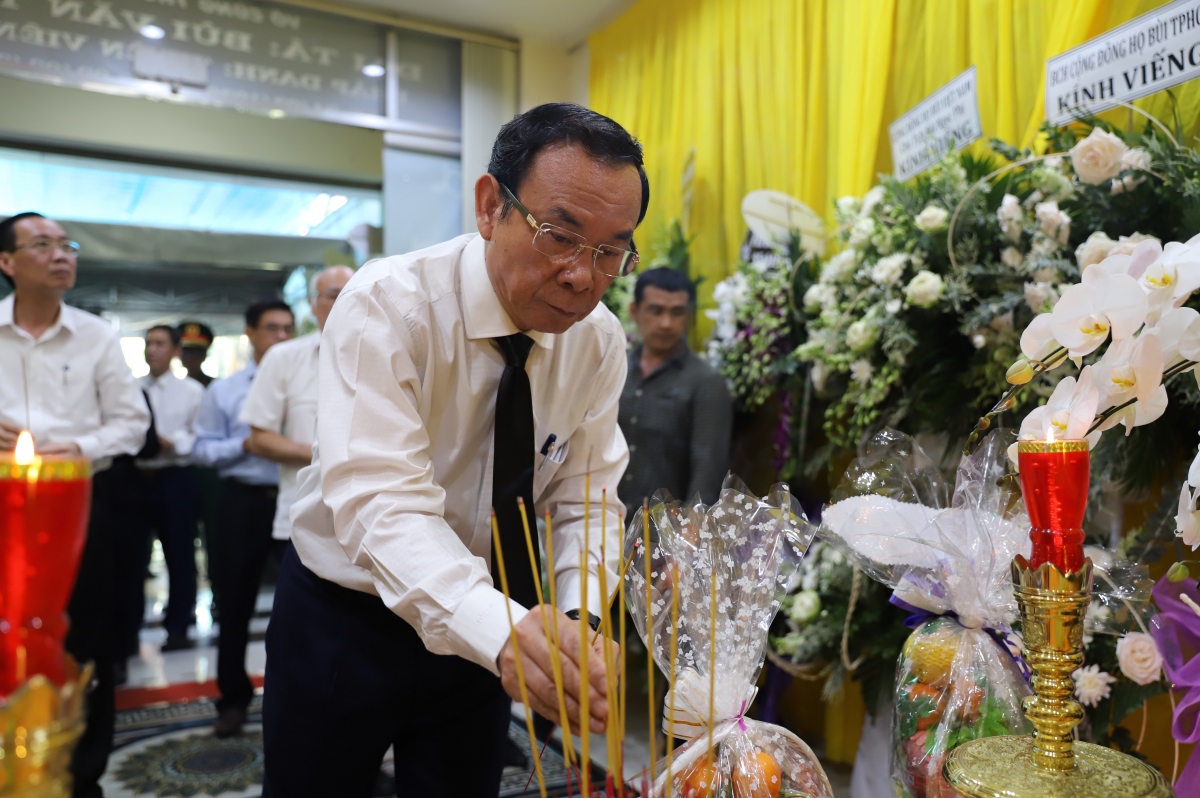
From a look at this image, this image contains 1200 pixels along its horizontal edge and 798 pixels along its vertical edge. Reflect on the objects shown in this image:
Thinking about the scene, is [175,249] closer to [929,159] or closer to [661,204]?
[661,204]

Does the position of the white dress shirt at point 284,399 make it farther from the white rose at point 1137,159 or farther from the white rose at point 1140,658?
the white rose at point 1140,658

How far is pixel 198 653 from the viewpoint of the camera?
16.1ft

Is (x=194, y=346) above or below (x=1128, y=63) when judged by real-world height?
below

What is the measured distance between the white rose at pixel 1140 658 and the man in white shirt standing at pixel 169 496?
166 inches

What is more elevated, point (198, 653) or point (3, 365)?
point (3, 365)

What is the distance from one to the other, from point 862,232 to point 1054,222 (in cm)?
61

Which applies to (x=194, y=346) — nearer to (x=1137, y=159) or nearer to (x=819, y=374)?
(x=819, y=374)

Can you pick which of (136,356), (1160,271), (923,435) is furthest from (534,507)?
(136,356)

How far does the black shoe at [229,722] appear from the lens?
3.39m

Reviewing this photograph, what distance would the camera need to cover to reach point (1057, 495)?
718 millimetres

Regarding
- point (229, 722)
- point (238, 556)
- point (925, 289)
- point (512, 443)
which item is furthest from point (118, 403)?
point (925, 289)

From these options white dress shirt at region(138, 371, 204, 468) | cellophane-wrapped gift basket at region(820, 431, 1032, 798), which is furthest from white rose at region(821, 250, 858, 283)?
white dress shirt at region(138, 371, 204, 468)

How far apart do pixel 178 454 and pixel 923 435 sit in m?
3.90

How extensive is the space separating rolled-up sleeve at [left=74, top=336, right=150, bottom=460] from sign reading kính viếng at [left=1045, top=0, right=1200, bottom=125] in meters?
2.96
